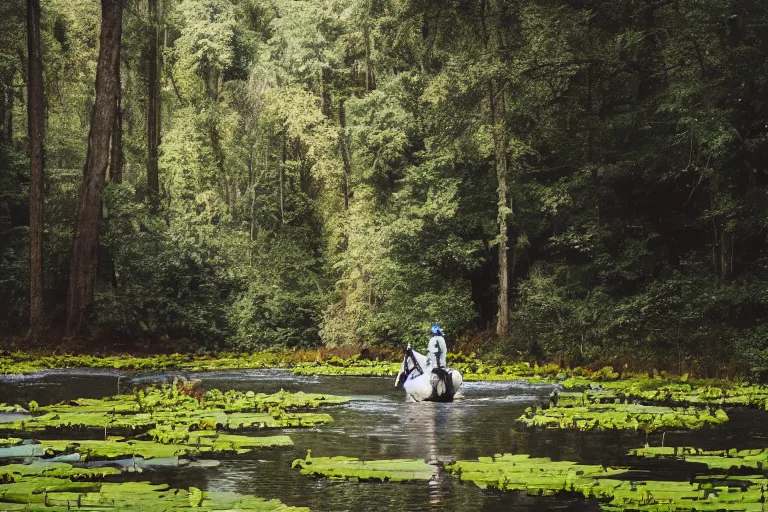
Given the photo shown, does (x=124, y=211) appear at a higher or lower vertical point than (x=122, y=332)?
higher

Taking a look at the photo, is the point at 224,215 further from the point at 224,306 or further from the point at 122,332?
the point at 122,332

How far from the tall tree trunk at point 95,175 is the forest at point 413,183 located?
0.28ft

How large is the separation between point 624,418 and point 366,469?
656cm

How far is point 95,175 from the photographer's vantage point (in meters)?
34.8

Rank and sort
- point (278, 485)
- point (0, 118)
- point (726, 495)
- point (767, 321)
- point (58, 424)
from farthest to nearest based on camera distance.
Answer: point (0, 118)
point (767, 321)
point (58, 424)
point (278, 485)
point (726, 495)

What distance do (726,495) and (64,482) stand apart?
5957 millimetres

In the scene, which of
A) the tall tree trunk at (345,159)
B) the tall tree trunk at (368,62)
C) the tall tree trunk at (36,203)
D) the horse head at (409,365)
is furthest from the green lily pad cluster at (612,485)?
the tall tree trunk at (345,159)

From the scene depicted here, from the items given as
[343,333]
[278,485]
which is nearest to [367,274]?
[343,333]

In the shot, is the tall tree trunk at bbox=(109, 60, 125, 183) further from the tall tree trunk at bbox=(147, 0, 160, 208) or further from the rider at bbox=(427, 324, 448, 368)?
the rider at bbox=(427, 324, 448, 368)

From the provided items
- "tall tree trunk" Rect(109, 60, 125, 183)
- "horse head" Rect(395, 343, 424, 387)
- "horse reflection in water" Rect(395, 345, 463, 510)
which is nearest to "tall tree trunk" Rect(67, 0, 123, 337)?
"tall tree trunk" Rect(109, 60, 125, 183)

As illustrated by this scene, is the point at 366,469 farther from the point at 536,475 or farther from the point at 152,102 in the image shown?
the point at 152,102

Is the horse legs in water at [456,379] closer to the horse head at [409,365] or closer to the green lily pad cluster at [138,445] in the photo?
the horse head at [409,365]

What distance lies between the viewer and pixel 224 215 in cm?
5319

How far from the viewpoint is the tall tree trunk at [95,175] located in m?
34.5
